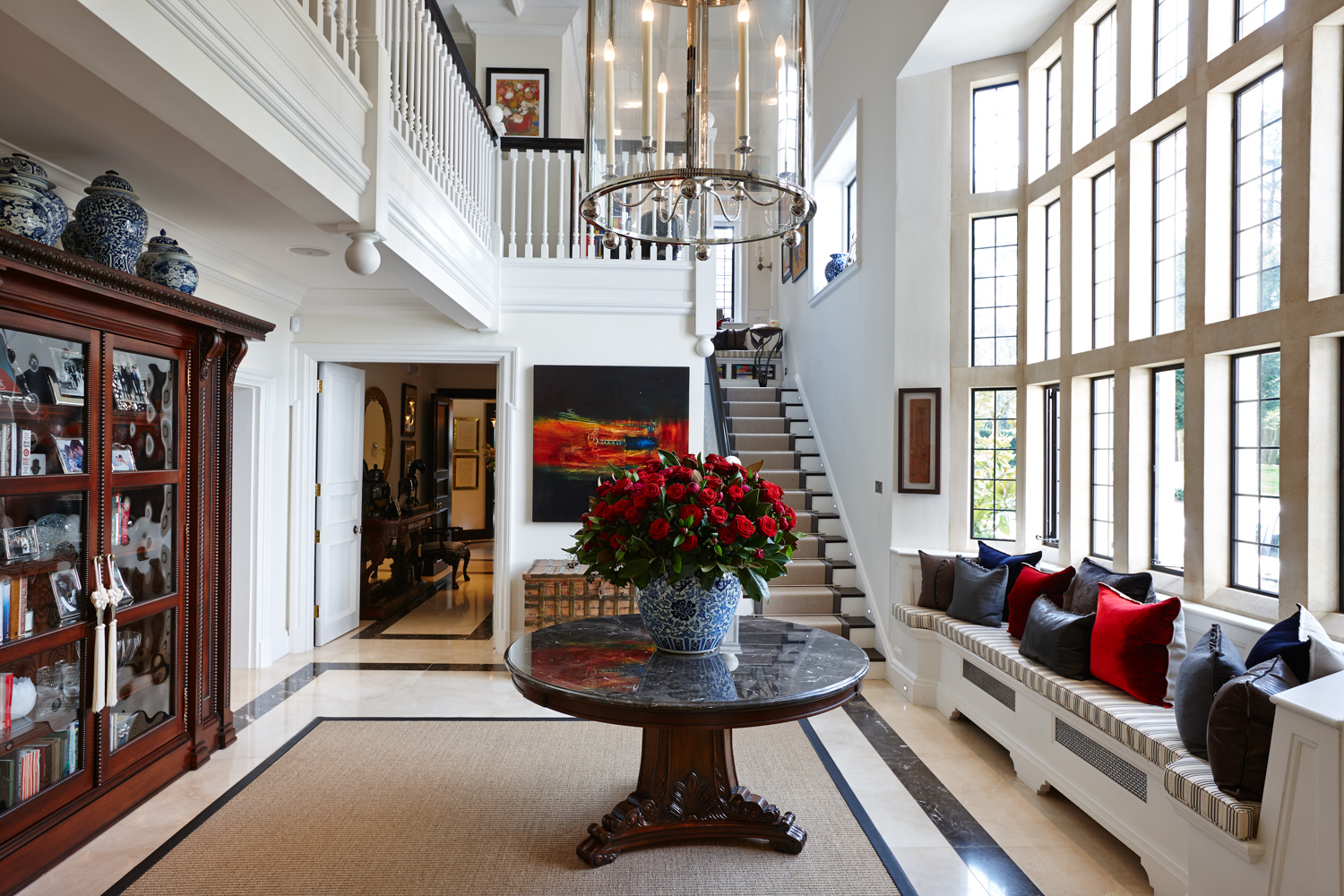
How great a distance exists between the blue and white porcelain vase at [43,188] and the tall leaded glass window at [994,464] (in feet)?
15.1

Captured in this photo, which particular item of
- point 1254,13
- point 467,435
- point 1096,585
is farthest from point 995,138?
point 467,435

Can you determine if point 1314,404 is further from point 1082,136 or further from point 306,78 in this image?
point 306,78

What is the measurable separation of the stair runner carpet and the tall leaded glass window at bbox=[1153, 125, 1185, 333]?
2159mm

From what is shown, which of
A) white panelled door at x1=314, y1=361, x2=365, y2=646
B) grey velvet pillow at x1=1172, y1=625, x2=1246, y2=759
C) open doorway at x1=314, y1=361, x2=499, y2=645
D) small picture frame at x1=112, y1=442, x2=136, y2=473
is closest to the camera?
grey velvet pillow at x1=1172, y1=625, x2=1246, y2=759

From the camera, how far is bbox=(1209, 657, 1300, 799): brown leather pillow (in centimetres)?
203

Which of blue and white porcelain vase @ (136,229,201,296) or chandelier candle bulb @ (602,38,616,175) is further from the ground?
chandelier candle bulb @ (602,38,616,175)

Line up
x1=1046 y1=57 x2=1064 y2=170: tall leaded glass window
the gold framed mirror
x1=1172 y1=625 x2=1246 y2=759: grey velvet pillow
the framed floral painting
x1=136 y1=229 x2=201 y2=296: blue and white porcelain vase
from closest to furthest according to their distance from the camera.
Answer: x1=1172 y1=625 x2=1246 y2=759: grey velvet pillow
x1=136 y1=229 x2=201 y2=296: blue and white porcelain vase
x1=1046 y1=57 x2=1064 y2=170: tall leaded glass window
the framed floral painting
the gold framed mirror

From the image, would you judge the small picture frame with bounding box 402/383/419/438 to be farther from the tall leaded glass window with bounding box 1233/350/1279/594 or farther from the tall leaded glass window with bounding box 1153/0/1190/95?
the tall leaded glass window with bounding box 1233/350/1279/594

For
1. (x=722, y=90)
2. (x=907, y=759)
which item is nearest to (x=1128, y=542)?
(x=907, y=759)

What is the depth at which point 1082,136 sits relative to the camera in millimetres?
4230

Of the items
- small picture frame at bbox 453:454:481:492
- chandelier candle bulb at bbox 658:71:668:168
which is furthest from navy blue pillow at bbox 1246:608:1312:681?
small picture frame at bbox 453:454:481:492

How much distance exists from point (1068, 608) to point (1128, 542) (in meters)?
0.47

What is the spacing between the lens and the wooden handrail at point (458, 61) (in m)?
3.58

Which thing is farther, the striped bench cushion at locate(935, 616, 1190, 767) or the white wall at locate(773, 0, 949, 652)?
the white wall at locate(773, 0, 949, 652)
